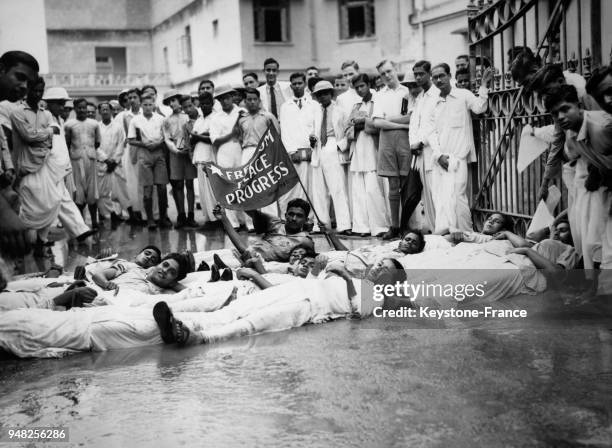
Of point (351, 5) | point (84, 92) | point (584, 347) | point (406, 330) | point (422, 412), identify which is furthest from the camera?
point (84, 92)

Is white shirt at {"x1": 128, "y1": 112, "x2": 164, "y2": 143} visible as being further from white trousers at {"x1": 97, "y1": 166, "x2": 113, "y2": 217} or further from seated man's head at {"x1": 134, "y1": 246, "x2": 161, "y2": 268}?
seated man's head at {"x1": 134, "y1": 246, "x2": 161, "y2": 268}

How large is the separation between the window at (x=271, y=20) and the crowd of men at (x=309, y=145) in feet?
60.5

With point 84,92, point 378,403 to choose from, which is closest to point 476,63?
point 378,403

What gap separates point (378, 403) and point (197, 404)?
95cm

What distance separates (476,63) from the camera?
10242mm

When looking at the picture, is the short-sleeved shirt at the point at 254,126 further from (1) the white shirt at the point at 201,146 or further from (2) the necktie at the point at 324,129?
(1) the white shirt at the point at 201,146

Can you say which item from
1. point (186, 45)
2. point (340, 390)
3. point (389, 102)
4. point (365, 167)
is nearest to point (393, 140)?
point (389, 102)

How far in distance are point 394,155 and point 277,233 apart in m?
2.91

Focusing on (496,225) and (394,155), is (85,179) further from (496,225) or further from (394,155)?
(496,225)

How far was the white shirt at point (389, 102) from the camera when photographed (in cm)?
1163

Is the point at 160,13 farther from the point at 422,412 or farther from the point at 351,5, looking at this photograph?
the point at 422,412

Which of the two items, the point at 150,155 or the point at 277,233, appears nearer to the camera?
the point at 277,233

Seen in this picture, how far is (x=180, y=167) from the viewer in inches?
572

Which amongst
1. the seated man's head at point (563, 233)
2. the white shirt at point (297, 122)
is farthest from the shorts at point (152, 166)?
the seated man's head at point (563, 233)
